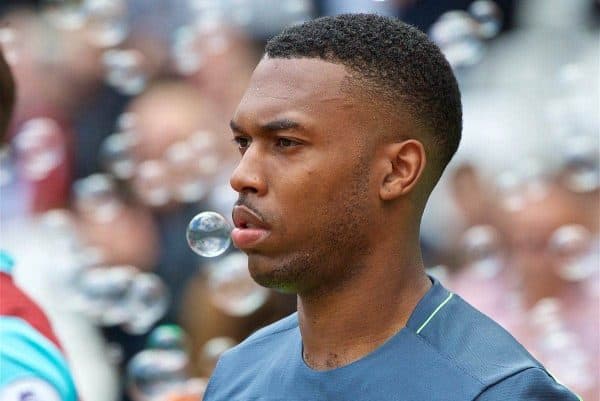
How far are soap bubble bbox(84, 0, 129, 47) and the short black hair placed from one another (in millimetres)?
2465

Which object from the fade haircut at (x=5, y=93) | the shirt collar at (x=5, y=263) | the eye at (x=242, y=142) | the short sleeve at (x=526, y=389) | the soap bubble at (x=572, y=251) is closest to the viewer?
the short sleeve at (x=526, y=389)

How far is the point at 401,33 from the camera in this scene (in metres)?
2.13

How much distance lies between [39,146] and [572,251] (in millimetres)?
2030

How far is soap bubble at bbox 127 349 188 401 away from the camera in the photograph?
4.24 m

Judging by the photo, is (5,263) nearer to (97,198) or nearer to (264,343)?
(264,343)

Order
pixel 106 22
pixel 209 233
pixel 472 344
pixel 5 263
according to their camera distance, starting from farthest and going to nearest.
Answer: pixel 106 22
pixel 5 263
pixel 209 233
pixel 472 344

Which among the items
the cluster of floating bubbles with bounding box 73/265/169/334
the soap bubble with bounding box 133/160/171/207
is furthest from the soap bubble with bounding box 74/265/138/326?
the soap bubble with bounding box 133/160/171/207

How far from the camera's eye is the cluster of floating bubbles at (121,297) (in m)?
4.31

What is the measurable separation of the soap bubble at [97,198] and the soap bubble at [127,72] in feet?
1.16

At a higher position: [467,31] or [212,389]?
[467,31]

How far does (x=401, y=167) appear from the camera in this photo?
2059 millimetres

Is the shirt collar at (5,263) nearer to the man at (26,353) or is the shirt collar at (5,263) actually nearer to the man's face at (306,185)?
the man at (26,353)

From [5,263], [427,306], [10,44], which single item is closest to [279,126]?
[427,306]

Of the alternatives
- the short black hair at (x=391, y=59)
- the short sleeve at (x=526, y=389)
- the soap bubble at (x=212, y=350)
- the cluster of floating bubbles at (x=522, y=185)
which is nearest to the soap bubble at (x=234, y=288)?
the soap bubble at (x=212, y=350)
